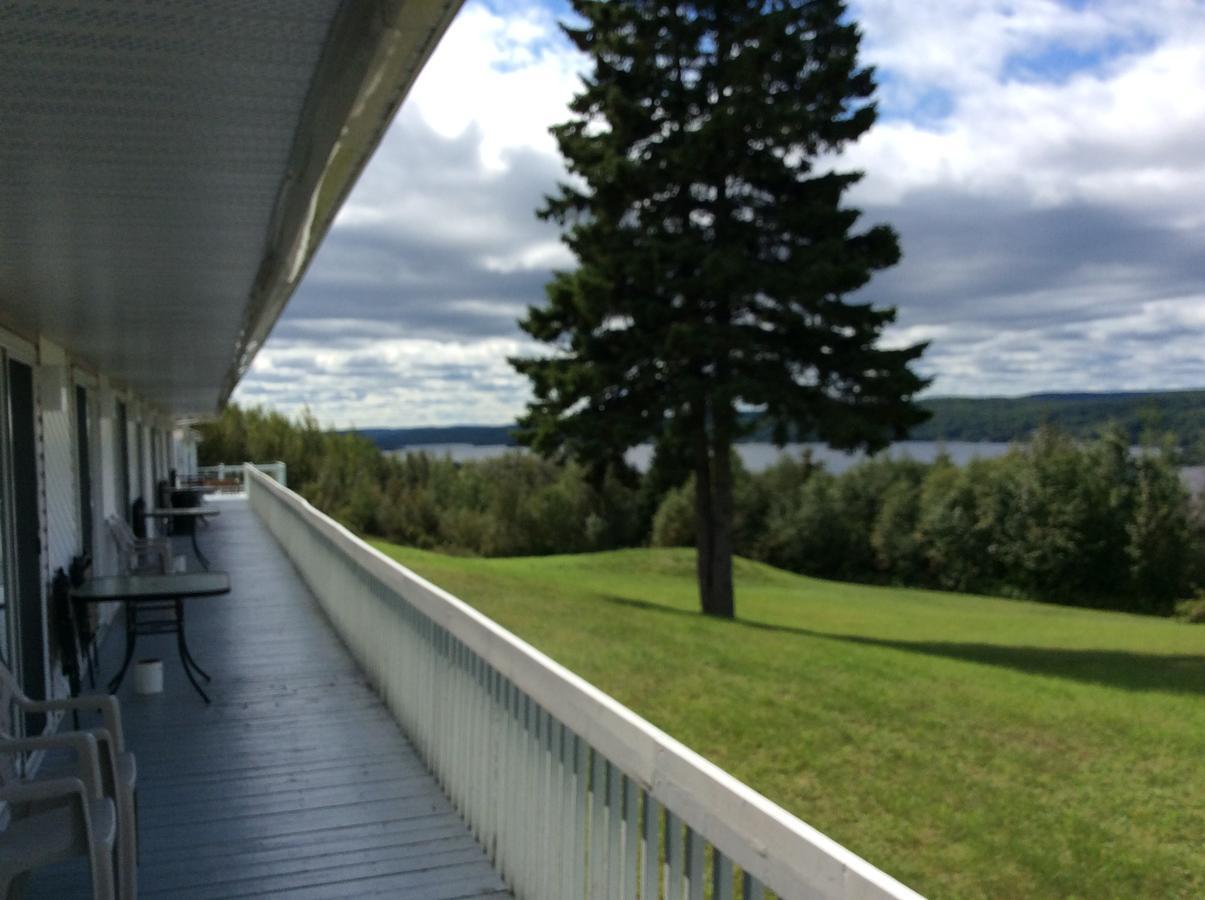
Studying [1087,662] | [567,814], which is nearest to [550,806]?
[567,814]

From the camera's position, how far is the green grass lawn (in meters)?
4.89

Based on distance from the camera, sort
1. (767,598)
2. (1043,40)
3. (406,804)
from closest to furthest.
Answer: (406,804)
(1043,40)
(767,598)

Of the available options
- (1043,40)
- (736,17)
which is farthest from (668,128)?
(1043,40)

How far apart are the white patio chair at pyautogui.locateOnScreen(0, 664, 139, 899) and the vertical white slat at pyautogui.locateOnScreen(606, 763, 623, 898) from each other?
146 cm

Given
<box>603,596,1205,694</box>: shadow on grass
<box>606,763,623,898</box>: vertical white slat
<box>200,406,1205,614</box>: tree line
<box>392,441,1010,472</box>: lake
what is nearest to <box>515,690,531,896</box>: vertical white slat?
<box>606,763,623,898</box>: vertical white slat

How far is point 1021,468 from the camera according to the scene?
134 feet

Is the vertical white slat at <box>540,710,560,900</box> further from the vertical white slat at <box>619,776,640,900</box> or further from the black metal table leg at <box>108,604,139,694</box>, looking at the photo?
the black metal table leg at <box>108,604,139,694</box>

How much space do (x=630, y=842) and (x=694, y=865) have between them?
1.40 ft

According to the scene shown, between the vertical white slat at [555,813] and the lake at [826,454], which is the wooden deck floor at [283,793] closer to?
the vertical white slat at [555,813]

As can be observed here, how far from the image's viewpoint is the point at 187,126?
233 cm

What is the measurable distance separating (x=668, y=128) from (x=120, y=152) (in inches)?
609

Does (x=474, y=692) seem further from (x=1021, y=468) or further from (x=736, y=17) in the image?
(x=1021, y=468)

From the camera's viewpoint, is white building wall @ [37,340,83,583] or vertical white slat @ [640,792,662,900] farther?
white building wall @ [37,340,83,583]

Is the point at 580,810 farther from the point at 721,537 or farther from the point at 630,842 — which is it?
the point at 721,537
